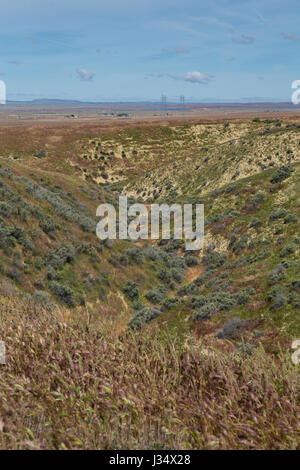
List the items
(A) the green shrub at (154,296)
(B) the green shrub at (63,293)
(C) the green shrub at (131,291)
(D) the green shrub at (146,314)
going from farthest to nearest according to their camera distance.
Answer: (A) the green shrub at (154,296) → (C) the green shrub at (131,291) → (D) the green shrub at (146,314) → (B) the green shrub at (63,293)

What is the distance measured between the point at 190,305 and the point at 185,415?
46.5 feet

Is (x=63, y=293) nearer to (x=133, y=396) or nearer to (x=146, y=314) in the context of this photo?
(x=146, y=314)

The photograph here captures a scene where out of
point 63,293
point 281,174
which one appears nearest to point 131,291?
point 63,293

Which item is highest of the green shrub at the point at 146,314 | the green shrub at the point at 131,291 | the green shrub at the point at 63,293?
the green shrub at the point at 63,293

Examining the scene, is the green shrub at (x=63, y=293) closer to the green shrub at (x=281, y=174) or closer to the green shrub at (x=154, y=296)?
the green shrub at (x=154, y=296)

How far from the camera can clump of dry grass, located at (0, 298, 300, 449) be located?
3.65 meters

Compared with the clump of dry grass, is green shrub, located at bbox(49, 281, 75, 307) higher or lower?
lower

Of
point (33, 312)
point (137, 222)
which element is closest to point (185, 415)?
point (33, 312)

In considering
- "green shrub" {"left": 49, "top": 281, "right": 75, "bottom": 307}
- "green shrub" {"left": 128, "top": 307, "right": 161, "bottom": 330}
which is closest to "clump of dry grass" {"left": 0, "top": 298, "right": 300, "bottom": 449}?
"green shrub" {"left": 49, "top": 281, "right": 75, "bottom": 307}

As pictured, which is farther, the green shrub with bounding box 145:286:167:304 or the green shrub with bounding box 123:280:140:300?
the green shrub with bounding box 145:286:167:304

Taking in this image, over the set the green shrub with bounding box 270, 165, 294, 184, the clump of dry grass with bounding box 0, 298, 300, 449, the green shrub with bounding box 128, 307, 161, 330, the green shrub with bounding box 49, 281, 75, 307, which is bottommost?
the green shrub with bounding box 128, 307, 161, 330

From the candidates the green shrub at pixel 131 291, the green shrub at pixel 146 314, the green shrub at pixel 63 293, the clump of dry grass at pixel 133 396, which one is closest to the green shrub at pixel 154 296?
the green shrub at pixel 131 291

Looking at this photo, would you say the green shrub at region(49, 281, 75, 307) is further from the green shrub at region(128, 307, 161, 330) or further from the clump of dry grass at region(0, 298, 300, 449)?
the clump of dry grass at region(0, 298, 300, 449)

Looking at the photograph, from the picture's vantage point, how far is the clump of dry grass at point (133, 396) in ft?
12.0
